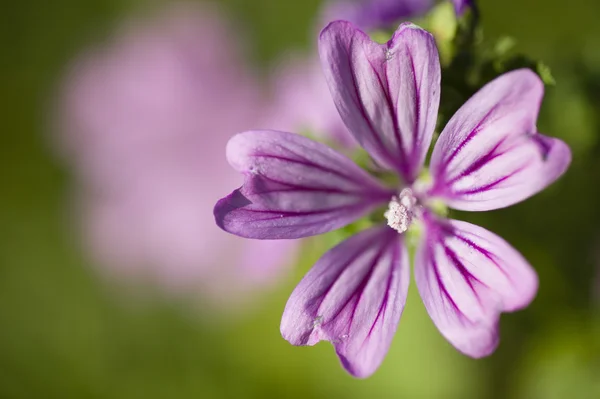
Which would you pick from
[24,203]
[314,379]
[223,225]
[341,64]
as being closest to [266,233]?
[223,225]

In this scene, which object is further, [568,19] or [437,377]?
[568,19]

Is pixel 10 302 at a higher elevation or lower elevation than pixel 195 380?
higher

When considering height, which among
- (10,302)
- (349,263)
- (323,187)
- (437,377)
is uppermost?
(10,302)

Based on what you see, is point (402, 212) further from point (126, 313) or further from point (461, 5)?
point (126, 313)

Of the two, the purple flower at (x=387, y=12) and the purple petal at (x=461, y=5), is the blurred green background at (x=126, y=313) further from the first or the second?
the purple petal at (x=461, y=5)

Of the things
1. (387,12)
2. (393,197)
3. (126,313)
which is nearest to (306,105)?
(387,12)

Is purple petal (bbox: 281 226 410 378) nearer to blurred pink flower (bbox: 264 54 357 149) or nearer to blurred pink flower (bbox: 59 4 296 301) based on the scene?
blurred pink flower (bbox: 264 54 357 149)

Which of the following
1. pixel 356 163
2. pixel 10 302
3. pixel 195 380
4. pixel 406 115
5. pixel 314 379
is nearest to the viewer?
pixel 406 115

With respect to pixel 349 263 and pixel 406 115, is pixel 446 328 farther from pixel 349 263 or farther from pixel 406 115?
pixel 406 115
